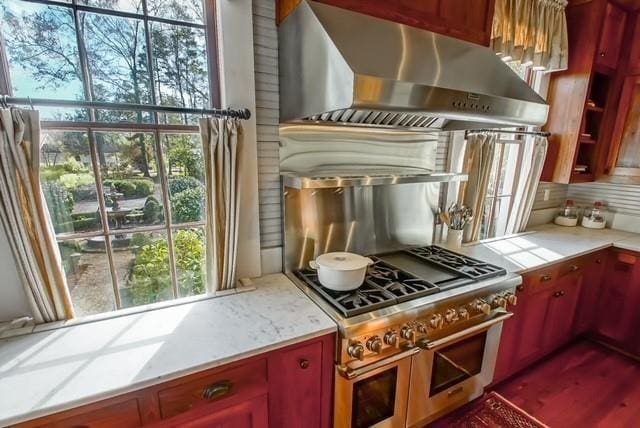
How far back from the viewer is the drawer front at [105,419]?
0.84m

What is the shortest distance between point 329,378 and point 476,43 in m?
1.81

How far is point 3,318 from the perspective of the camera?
1186 millimetres

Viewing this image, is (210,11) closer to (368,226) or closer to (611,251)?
(368,226)

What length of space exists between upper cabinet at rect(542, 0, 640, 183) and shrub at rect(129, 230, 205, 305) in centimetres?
278

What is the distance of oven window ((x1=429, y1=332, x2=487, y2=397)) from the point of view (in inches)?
61.0

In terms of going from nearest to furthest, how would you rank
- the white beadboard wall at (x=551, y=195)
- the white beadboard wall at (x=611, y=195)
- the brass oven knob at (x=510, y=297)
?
the brass oven knob at (x=510, y=297), the white beadboard wall at (x=611, y=195), the white beadboard wall at (x=551, y=195)

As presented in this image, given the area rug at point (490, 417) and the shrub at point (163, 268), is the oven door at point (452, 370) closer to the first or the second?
the area rug at point (490, 417)

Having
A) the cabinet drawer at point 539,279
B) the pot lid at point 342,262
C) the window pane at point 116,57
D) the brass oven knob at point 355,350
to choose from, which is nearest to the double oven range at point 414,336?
the brass oven knob at point 355,350

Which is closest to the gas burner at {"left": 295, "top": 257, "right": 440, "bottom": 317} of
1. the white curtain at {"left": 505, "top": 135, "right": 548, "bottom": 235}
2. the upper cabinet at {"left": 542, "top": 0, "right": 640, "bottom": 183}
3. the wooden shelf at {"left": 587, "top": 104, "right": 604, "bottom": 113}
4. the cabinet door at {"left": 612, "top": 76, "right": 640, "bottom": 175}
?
the white curtain at {"left": 505, "top": 135, "right": 548, "bottom": 235}

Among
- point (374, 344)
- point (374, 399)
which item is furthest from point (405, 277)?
point (374, 399)

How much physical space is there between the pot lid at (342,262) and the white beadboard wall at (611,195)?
272cm

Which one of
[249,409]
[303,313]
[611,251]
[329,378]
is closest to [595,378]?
[611,251]

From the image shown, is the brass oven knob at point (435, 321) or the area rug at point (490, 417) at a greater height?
the brass oven knob at point (435, 321)

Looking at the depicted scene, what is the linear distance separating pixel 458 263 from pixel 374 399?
0.92 meters
